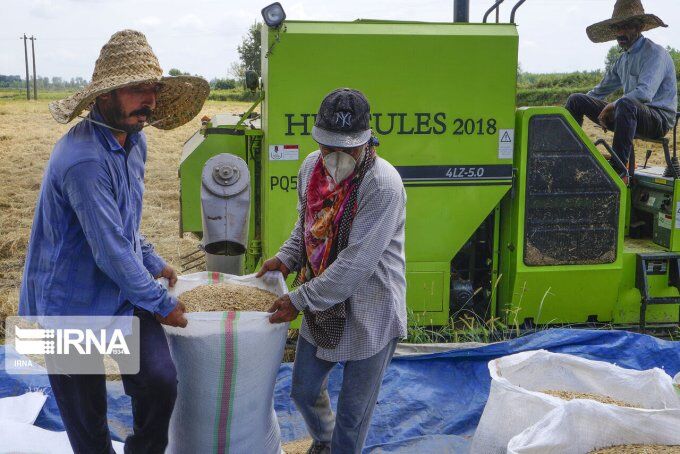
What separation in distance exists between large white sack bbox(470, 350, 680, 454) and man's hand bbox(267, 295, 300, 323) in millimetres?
932

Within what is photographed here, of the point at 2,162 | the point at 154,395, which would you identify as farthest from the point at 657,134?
the point at 2,162

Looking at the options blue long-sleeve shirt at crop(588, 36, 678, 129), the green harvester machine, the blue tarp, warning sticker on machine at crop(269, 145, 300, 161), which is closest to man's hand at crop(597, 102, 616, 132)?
blue long-sleeve shirt at crop(588, 36, 678, 129)

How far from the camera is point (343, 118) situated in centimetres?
277

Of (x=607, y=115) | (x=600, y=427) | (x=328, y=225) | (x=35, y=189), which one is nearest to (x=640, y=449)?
(x=600, y=427)

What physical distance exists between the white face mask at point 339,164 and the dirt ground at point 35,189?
3919 millimetres

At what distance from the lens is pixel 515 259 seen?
4.89 metres

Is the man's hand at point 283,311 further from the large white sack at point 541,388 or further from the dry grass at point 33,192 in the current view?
the dry grass at point 33,192

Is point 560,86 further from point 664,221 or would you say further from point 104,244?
point 104,244

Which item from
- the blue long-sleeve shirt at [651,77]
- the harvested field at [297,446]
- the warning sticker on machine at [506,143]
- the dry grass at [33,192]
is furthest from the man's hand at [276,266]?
the dry grass at [33,192]

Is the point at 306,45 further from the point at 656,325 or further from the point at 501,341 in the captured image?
the point at 656,325

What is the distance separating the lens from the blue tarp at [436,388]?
12.8 feet

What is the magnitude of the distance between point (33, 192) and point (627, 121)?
31.8ft

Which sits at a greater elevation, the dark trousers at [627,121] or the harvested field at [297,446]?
the dark trousers at [627,121]

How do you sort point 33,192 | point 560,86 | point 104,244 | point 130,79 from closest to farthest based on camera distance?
point 104,244 < point 130,79 < point 33,192 < point 560,86
